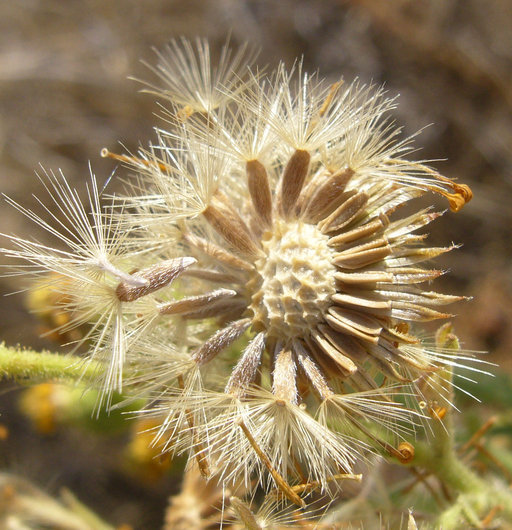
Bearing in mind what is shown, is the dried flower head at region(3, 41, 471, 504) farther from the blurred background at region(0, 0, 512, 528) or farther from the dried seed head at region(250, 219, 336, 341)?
the blurred background at region(0, 0, 512, 528)

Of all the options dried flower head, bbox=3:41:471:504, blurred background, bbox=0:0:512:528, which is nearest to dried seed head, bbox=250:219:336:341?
dried flower head, bbox=3:41:471:504

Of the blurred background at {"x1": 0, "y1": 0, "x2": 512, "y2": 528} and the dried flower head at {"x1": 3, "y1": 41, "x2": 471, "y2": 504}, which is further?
the blurred background at {"x1": 0, "y1": 0, "x2": 512, "y2": 528}

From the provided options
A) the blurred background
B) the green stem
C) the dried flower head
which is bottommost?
the green stem

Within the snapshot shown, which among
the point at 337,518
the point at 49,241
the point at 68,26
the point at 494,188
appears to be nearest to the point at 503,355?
the point at 494,188

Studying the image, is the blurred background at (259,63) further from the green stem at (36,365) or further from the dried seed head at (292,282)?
the dried seed head at (292,282)

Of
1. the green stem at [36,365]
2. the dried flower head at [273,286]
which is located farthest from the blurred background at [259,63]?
the dried flower head at [273,286]

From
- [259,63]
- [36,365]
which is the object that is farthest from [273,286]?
[259,63]
